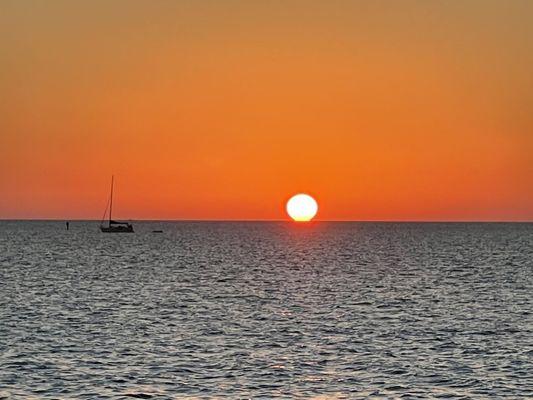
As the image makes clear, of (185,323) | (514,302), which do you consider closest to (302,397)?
(185,323)

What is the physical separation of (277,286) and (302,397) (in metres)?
52.5

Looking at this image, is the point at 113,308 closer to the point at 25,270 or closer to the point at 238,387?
the point at 238,387

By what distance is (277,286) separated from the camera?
83688mm

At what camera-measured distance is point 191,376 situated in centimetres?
3481

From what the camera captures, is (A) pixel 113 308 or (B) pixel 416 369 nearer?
(B) pixel 416 369

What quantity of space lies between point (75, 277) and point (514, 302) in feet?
168

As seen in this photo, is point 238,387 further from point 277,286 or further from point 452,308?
→ point 277,286

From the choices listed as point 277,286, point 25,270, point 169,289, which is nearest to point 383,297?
point 277,286

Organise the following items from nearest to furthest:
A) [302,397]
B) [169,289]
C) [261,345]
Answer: [302,397], [261,345], [169,289]

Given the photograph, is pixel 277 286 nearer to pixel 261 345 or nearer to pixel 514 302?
pixel 514 302

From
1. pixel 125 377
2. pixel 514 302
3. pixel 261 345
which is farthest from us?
pixel 514 302

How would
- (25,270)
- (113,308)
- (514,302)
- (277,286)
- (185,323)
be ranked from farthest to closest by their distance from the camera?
(25,270)
(277,286)
(514,302)
(113,308)
(185,323)

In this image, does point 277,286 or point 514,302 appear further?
point 277,286

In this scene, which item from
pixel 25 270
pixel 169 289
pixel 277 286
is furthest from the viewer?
pixel 25 270
